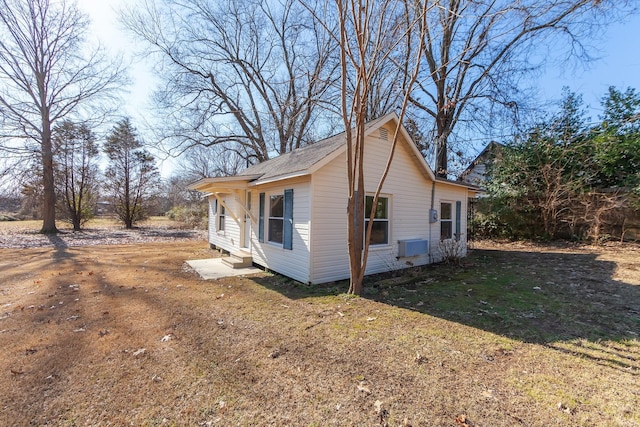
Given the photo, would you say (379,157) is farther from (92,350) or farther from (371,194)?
(92,350)

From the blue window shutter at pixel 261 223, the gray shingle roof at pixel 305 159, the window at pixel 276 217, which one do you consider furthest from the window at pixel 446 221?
the blue window shutter at pixel 261 223

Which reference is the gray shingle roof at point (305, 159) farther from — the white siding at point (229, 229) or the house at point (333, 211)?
the white siding at point (229, 229)

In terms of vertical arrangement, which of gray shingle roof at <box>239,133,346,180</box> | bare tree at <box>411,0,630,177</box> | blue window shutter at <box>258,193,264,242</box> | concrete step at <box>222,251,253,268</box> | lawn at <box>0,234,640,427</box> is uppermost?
bare tree at <box>411,0,630,177</box>

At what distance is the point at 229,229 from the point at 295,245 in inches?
172

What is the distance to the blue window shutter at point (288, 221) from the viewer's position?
6637 mm

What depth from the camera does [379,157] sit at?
7176 millimetres

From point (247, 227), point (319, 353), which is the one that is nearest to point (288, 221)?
point (247, 227)

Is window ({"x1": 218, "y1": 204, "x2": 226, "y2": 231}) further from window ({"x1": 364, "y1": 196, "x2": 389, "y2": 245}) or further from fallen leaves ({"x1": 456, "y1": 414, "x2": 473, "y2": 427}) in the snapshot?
fallen leaves ({"x1": 456, "y1": 414, "x2": 473, "y2": 427})

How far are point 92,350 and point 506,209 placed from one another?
1521cm

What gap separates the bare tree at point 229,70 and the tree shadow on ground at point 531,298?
11048 millimetres

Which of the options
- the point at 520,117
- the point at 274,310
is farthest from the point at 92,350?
the point at 520,117

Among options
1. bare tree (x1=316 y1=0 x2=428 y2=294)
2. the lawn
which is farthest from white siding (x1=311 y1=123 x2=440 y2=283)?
bare tree (x1=316 y1=0 x2=428 y2=294)

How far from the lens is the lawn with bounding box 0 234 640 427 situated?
2.31m

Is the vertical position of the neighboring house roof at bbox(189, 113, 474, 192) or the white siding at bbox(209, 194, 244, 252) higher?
the neighboring house roof at bbox(189, 113, 474, 192)
